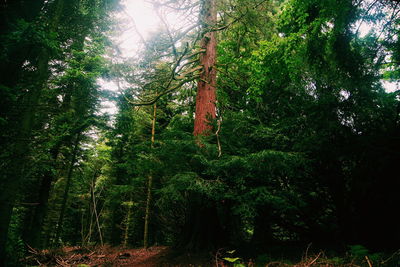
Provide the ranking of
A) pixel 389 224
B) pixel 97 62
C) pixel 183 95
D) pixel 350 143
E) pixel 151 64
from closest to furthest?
pixel 389 224
pixel 350 143
pixel 151 64
pixel 183 95
pixel 97 62

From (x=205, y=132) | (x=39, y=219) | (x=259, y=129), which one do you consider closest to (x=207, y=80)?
(x=205, y=132)

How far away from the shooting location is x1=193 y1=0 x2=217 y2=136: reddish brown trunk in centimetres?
707

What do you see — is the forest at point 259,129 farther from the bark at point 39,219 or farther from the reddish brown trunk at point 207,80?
the bark at point 39,219

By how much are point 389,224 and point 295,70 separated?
4915 mm

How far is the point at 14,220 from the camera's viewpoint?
23.9 ft

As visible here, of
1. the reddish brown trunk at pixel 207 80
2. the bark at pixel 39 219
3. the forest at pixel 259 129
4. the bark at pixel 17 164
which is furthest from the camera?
the bark at pixel 39 219

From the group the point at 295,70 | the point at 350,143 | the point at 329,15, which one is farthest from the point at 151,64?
the point at 350,143

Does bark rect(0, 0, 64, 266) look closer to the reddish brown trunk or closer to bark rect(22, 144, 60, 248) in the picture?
the reddish brown trunk

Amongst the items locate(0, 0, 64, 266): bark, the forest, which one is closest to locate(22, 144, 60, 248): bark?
the forest

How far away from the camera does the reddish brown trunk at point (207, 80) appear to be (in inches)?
278

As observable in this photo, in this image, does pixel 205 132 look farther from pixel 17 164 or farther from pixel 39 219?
pixel 39 219

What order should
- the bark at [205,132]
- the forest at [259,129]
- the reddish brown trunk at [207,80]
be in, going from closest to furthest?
the forest at [259,129] < the bark at [205,132] < the reddish brown trunk at [207,80]

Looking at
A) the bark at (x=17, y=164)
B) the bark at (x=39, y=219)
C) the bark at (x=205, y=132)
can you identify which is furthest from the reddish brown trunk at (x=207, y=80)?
the bark at (x=39, y=219)

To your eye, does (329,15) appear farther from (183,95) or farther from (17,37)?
(17,37)
